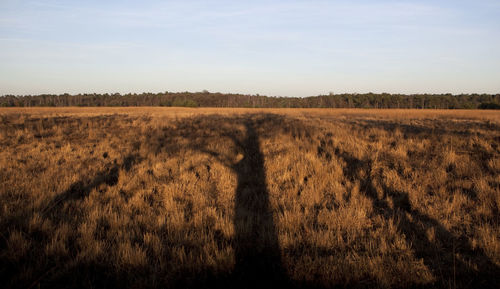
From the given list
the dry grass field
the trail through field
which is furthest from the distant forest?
the trail through field

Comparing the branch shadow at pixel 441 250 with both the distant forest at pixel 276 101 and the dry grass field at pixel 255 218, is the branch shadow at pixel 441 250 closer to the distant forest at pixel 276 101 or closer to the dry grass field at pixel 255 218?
the dry grass field at pixel 255 218

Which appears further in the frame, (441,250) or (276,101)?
(276,101)

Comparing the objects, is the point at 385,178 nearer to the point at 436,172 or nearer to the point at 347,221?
the point at 436,172

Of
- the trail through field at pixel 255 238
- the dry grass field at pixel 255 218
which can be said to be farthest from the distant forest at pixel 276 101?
the trail through field at pixel 255 238

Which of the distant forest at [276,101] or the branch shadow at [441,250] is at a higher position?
the distant forest at [276,101]

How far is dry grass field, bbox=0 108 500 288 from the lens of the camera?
9.79 ft

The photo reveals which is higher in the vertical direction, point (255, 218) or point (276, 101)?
point (276, 101)

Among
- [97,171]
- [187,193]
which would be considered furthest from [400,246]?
[97,171]

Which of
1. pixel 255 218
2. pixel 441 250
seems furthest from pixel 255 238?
pixel 441 250

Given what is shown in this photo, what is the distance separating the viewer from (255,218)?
4438 mm

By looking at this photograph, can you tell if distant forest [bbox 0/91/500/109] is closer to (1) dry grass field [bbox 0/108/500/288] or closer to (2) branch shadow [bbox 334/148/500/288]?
(1) dry grass field [bbox 0/108/500/288]

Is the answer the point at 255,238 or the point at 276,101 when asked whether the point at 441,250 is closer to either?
the point at 255,238

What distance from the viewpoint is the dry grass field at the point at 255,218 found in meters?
2.98

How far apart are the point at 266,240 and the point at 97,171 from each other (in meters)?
5.43
